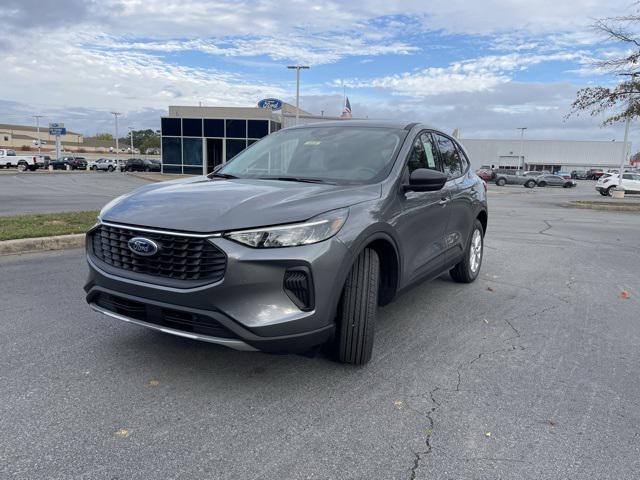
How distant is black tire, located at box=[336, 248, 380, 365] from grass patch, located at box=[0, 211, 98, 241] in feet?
19.3

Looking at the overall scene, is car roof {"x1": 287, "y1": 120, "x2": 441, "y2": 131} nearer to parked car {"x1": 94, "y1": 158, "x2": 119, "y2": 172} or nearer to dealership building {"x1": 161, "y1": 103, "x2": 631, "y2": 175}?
dealership building {"x1": 161, "y1": 103, "x2": 631, "y2": 175}

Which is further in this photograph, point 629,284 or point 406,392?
point 629,284

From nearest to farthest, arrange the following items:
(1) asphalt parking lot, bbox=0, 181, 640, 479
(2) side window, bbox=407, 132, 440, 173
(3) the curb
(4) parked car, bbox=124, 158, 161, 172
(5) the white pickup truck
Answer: (1) asphalt parking lot, bbox=0, 181, 640, 479, (2) side window, bbox=407, 132, 440, 173, (3) the curb, (5) the white pickup truck, (4) parked car, bbox=124, 158, 161, 172

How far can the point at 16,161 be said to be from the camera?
48.4 meters

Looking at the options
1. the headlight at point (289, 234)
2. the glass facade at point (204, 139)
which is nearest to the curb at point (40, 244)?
the headlight at point (289, 234)

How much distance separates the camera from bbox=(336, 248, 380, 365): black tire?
331cm

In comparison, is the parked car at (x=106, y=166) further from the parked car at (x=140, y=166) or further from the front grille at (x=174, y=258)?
the front grille at (x=174, y=258)

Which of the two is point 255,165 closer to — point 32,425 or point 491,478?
point 32,425

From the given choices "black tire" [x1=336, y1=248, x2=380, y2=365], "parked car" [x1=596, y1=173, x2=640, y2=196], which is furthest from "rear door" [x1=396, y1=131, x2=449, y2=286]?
"parked car" [x1=596, y1=173, x2=640, y2=196]

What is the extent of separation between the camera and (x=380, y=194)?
3.71 m

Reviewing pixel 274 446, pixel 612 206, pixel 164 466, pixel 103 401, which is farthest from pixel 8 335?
pixel 612 206

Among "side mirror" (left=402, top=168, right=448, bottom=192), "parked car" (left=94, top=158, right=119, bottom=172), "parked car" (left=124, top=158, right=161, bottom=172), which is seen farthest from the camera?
"parked car" (left=94, top=158, right=119, bottom=172)

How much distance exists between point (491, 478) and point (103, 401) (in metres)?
2.22

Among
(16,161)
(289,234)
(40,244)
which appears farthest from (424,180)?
(16,161)
